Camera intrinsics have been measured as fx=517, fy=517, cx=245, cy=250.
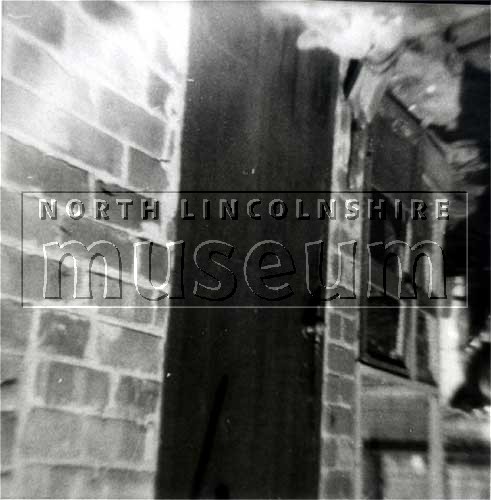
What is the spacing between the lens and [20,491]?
0.90 m

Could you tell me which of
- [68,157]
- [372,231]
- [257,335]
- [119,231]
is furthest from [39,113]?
[372,231]

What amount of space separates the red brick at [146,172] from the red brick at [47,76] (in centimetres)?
15

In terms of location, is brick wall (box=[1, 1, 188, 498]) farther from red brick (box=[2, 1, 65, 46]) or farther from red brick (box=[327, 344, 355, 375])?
red brick (box=[327, 344, 355, 375])

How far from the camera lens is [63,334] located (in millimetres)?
993

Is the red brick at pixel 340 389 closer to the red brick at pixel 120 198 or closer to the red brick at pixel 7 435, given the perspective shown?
the red brick at pixel 120 198

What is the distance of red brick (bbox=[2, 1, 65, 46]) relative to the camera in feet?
3.08

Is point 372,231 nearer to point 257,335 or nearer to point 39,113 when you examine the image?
point 257,335

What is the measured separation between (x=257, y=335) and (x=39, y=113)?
0.92 metres

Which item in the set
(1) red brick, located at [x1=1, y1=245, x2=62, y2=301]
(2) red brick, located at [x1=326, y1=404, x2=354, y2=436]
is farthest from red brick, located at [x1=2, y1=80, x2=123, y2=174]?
(2) red brick, located at [x1=326, y1=404, x2=354, y2=436]

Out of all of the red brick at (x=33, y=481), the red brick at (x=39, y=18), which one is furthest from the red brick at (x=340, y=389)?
the red brick at (x=39, y=18)

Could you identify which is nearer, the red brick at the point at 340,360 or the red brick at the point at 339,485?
the red brick at the point at 339,485

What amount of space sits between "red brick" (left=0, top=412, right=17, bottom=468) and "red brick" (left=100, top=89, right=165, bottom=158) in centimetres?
60

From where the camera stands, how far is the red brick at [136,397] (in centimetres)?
111

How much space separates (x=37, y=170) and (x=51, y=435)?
1.61 feet
